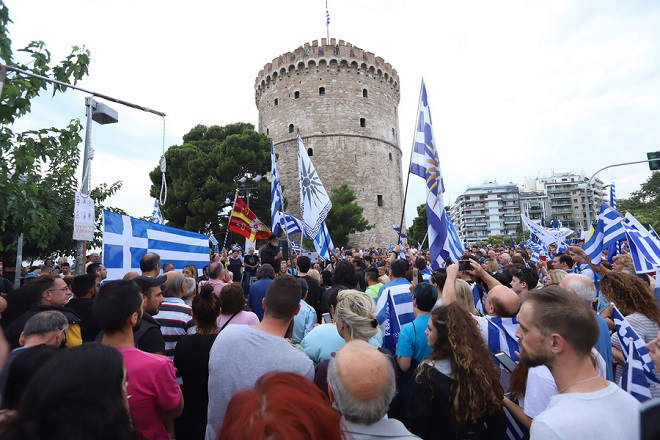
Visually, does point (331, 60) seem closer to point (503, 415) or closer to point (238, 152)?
point (238, 152)

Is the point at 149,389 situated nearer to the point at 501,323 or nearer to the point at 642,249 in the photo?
the point at 501,323

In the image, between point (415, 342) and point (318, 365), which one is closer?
point (318, 365)

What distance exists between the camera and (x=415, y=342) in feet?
9.25

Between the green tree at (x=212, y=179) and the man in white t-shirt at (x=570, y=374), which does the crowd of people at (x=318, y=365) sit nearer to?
the man in white t-shirt at (x=570, y=374)

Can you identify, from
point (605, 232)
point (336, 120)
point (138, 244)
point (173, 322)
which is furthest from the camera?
point (336, 120)

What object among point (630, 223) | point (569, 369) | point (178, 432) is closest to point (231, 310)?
point (178, 432)

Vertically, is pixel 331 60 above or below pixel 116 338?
above

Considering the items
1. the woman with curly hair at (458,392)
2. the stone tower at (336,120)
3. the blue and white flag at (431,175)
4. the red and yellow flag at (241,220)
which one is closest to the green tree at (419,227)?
the stone tower at (336,120)

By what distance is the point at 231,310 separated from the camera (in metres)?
3.22

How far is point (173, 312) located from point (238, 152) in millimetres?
22409

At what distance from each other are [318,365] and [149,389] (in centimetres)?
96

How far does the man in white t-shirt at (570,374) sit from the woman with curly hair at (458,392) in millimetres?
413

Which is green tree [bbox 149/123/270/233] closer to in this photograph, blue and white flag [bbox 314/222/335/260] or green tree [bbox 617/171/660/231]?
blue and white flag [bbox 314/222/335/260]

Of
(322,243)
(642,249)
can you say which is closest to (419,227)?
(322,243)
